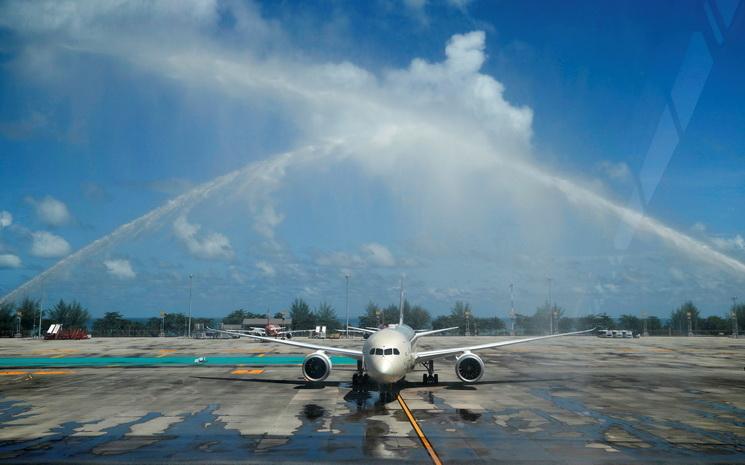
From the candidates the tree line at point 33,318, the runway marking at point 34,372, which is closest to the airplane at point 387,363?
the runway marking at point 34,372

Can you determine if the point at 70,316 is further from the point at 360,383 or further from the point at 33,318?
the point at 360,383

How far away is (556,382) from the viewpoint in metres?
34.5

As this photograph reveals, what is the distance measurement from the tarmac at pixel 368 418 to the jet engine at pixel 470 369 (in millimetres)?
759

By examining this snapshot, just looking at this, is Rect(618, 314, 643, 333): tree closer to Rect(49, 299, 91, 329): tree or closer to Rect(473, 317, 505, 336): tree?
Rect(473, 317, 505, 336): tree

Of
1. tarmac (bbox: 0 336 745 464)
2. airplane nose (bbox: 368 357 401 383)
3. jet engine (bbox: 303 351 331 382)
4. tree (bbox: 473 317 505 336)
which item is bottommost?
tree (bbox: 473 317 505 336)

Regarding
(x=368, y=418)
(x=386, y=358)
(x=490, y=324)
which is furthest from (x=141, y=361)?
(x=490, y=324)

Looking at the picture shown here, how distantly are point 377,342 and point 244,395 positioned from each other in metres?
8.47

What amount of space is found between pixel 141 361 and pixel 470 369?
36974mm

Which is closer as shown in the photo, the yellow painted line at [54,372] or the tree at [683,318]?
the yellow painted line at [54,372]

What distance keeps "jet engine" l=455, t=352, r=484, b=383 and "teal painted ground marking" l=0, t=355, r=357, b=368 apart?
1842 centimetres

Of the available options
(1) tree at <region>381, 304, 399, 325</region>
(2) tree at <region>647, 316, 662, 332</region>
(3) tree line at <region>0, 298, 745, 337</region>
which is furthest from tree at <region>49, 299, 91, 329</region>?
(2) tree at <region>647, 316, 662, 332</region>

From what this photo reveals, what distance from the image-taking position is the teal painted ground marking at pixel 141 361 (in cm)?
4841

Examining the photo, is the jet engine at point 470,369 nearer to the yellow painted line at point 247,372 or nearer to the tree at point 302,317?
the yellow painted line at point 247,372

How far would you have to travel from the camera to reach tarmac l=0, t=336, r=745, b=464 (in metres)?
16.8
